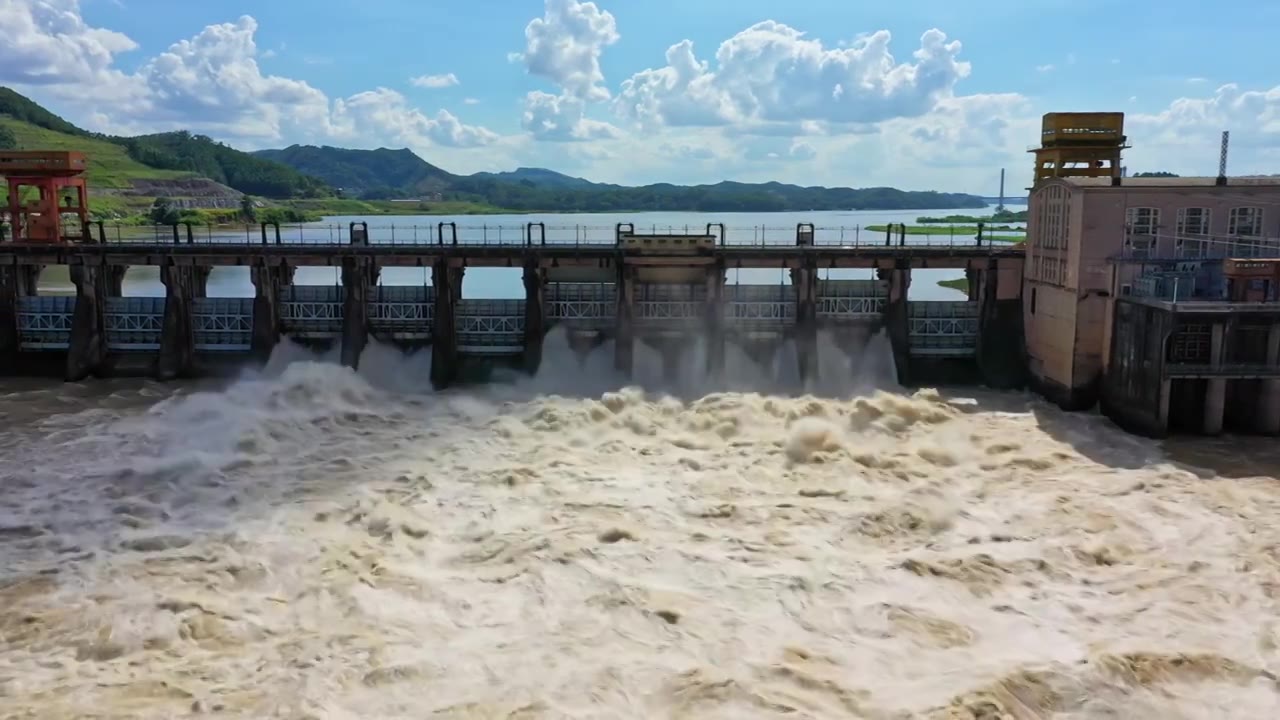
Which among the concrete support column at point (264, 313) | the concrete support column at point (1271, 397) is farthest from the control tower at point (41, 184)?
the concrete support column at point (1271, 397)

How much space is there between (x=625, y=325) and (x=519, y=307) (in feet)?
14.2

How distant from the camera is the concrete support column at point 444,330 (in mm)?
32656

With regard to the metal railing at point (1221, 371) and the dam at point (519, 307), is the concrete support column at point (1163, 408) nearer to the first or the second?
the metal railing at point (1221, 371)

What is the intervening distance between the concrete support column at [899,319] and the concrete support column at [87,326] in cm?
2895

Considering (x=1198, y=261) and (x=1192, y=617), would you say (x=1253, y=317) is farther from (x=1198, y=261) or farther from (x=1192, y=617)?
(x=1192, y=617)

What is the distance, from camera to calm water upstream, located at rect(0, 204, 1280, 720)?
1370 cm

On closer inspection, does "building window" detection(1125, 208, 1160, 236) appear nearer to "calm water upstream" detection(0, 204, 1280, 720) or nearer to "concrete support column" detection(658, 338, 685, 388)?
"calm water upstream" detection(0, 204, 1280, 720)

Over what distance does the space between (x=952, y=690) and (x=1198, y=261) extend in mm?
19633

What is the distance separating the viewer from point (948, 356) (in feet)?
109

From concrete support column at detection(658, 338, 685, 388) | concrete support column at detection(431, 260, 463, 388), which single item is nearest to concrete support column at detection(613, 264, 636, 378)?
concrete support column at detection(658, 338, 685, 388)

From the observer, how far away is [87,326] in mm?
33625

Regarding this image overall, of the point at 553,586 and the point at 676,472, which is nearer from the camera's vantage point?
the point at 553,586

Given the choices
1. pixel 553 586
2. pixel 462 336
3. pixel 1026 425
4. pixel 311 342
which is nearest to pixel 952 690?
pixel 553 586

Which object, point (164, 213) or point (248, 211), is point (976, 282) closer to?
point (164, 213)
